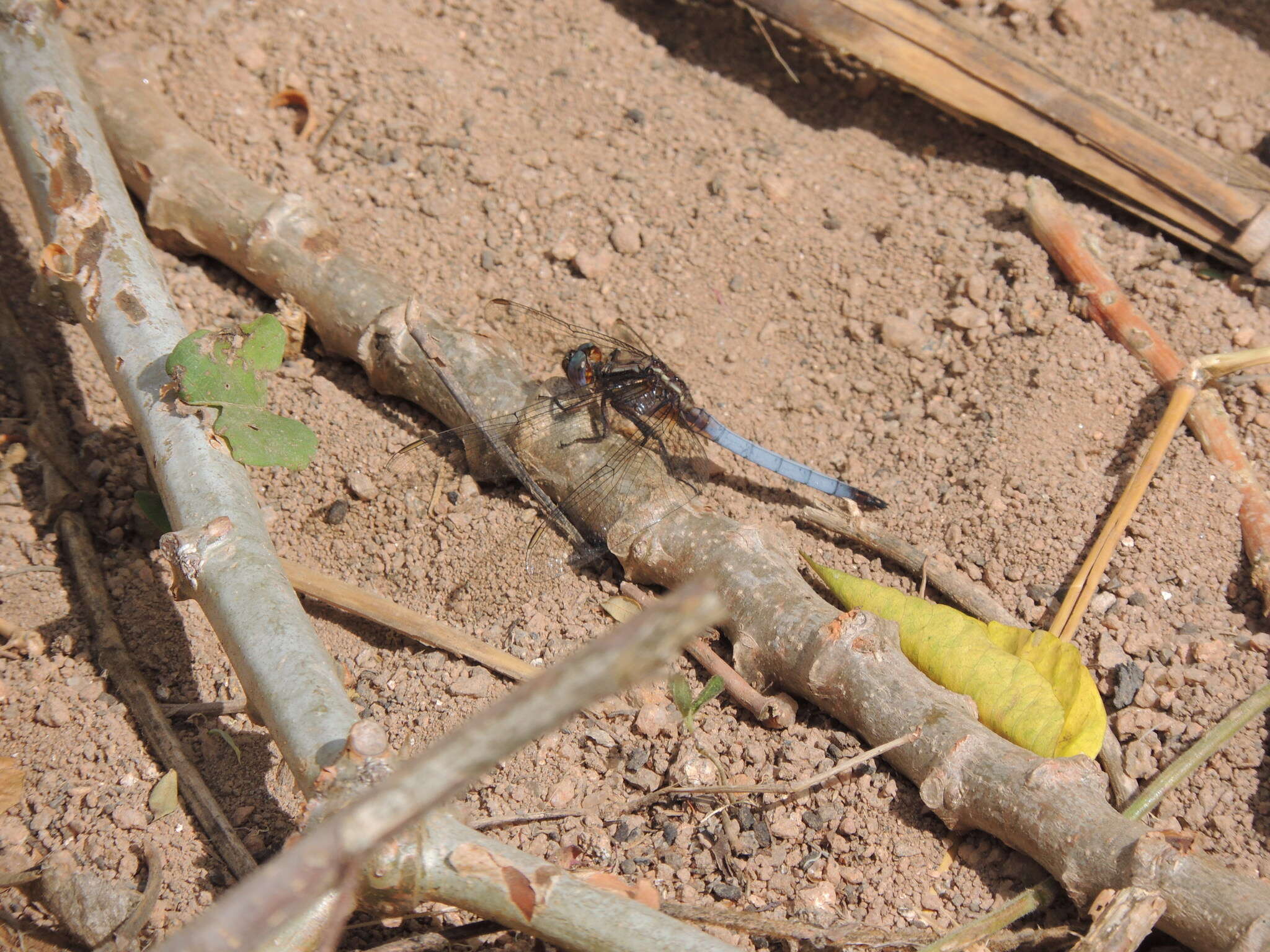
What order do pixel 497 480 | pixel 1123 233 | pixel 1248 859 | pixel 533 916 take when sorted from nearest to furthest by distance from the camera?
pixel 533 916, pixel 1248 859, pixel 497 480, pixel 1123 233

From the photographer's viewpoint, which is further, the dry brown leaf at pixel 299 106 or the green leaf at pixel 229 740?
the dry brown leaf at pixel 299 106

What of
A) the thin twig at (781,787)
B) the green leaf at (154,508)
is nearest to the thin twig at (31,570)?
the green leaf at (154,508)

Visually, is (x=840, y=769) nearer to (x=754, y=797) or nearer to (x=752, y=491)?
(x=754, y=797)

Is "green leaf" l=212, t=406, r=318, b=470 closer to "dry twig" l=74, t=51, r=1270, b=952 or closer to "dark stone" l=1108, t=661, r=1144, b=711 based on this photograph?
"dry twig" l=74, t=51, r=1270, b=952

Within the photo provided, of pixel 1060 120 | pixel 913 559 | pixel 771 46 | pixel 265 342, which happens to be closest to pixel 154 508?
pixel 265 342

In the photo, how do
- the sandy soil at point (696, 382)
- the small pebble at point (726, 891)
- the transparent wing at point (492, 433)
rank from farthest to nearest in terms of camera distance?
the transparent wing at point (492, 433), the sandy soil at point (696, 382), the small pebble at point (726, 891)

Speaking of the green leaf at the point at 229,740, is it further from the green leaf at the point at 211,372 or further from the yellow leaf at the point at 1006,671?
the yellow leaf at the point at 1006,671

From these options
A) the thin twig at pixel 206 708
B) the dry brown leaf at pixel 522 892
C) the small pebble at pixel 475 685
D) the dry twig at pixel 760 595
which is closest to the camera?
the dry brown leaf at pixel 522 892

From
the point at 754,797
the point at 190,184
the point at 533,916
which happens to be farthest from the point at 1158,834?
the point at 190,184
